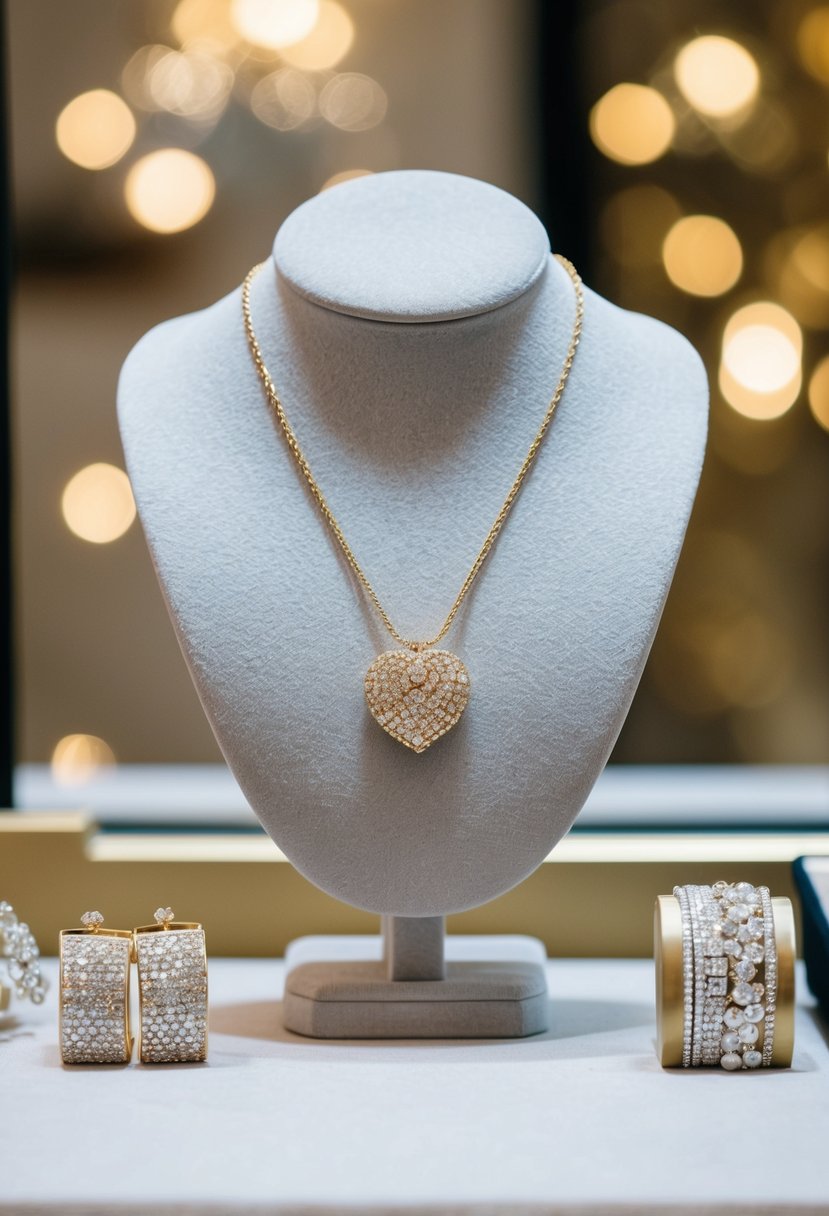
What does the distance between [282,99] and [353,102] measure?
86mm

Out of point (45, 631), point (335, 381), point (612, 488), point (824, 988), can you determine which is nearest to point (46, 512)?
point (45, 631)

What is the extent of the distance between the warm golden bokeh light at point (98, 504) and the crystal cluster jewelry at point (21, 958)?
0.69 metres

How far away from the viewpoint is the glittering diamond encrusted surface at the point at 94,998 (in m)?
0.97

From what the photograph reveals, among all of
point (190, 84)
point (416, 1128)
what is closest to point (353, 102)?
point (190, 84)

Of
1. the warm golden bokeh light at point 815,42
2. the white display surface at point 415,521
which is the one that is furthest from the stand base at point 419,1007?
the warm golden bokeh light at point 815,42

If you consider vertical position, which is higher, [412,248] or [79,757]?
[412,248]

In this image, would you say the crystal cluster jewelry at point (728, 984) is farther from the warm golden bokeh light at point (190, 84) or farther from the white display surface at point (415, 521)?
the warm golden bokeh light at point (190, 84)

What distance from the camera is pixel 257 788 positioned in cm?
96

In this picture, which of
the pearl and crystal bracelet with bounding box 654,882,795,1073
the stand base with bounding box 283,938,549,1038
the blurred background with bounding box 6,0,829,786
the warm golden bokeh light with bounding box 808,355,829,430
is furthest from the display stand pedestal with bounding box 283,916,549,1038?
the warm golden bokeh light with bounding box 808,355,829,430

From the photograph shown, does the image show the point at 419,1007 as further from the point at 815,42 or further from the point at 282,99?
the point at 815,42

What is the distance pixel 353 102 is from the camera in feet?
5.47

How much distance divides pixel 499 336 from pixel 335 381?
0.41ft

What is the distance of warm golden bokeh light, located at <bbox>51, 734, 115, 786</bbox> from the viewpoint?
1699 millimetres

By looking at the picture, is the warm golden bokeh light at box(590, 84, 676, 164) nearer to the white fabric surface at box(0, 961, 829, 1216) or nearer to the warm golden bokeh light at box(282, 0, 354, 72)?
the warm golden bokeh light at box(282, 0, 354, 72)
